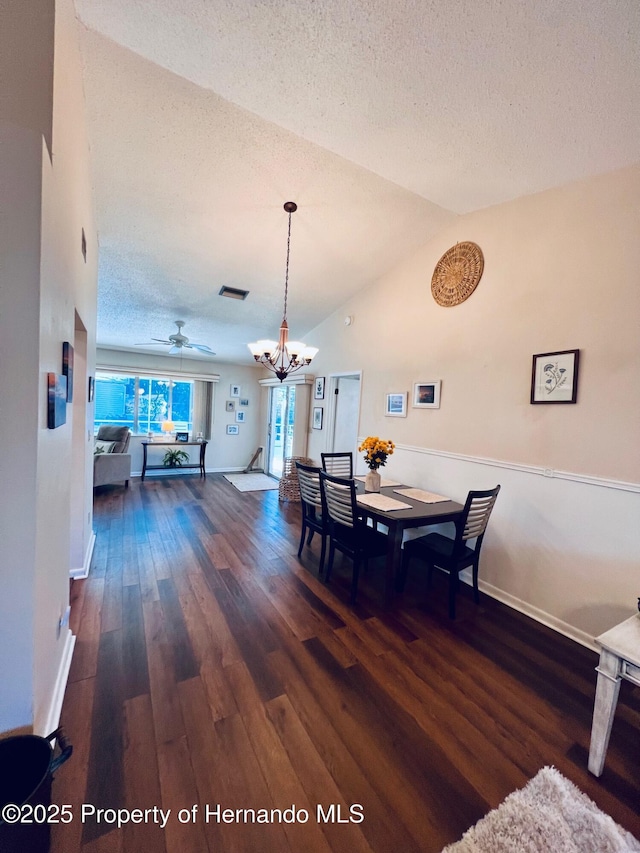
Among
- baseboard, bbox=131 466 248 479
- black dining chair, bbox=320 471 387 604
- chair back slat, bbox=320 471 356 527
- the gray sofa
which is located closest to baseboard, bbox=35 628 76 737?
black dining chair, bbox=320 471 387 604

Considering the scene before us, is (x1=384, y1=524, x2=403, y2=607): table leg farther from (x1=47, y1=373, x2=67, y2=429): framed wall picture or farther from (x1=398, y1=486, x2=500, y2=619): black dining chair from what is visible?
(x1=47, y1=373, x2=67, y2=429): framed wall picture

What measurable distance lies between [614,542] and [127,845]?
2777 millimetres

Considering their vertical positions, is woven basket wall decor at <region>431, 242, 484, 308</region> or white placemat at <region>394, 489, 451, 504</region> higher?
woven basket wall decor at <region>431, 242, 484, 308</region>

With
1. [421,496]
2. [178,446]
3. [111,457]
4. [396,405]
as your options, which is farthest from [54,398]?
[178,446]

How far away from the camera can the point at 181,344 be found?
447 cm

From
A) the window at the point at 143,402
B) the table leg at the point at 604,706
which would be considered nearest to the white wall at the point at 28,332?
the table leg at the point at 604,706

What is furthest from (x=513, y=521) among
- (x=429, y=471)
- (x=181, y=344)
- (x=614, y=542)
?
(x=181, y=344)

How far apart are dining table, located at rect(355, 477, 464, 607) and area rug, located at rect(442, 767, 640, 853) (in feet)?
4.13

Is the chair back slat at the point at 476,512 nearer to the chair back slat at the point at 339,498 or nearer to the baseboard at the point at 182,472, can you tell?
the chair back slat at the point at 339,498

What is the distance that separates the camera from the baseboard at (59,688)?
1409 millimetres

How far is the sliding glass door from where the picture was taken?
20.8 ft

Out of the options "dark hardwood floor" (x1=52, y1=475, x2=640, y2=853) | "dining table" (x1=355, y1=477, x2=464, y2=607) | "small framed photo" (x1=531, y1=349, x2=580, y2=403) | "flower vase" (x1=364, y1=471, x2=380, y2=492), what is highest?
"small framed photo" (x1=531, y1=349, x2=580, y2=403)

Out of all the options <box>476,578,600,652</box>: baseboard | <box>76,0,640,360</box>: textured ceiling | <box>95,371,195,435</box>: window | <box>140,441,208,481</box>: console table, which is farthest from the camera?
<box>95,371,195,435</box>: window

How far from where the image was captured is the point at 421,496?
10.1ft
